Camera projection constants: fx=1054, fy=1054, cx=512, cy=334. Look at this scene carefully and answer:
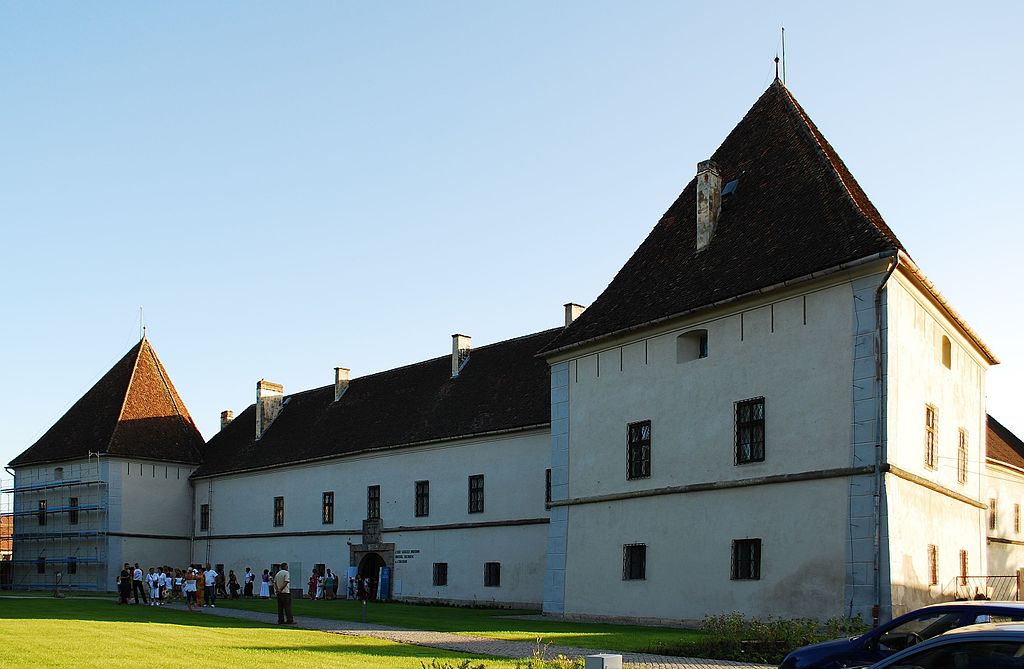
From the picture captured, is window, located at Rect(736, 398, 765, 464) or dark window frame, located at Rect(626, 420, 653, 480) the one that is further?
dark window frame, located at Rect(626, 420, 653, 480)

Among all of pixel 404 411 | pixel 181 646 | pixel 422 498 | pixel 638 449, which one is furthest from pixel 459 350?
pixel 181 646

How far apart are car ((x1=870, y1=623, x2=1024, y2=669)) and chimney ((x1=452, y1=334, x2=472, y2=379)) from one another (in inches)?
1372

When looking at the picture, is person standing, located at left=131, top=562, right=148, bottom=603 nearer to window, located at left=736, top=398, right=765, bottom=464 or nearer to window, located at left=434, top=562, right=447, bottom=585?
window, located at left=434, top=562, right=447, bottom=585

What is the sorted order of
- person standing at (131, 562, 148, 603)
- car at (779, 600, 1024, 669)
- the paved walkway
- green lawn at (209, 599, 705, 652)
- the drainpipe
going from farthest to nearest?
1. person standing at (131, 562, 148, 603)
2. green lawn at (209, 599, 705, 652)
3. the drainpipe
4. the paved walkway
5. car at (779, 600, 1024, 669)

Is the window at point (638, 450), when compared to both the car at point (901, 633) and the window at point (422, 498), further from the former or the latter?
the window at point (422, 498)

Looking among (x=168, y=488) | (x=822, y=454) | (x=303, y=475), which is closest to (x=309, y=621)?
(x=822, y=454)

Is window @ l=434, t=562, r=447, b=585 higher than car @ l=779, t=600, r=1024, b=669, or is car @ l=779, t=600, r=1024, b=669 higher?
car @ l=779, t=600, r=1024, b=669

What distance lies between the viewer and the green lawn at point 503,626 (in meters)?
20.5

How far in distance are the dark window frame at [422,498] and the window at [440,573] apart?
201cm

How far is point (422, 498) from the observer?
4034 cm

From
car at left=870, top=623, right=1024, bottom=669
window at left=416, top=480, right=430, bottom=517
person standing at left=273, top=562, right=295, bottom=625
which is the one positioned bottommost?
person standing at left=273, top=562, right=295, bottom=625

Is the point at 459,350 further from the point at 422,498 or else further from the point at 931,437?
the point at 931,437

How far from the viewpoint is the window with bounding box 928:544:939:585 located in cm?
2234

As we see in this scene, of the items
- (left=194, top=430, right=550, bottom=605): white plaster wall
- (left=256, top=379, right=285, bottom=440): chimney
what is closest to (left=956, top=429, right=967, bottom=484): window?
(left=194, top=430, right=550, bottom=605): white plaster wall
